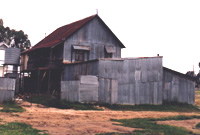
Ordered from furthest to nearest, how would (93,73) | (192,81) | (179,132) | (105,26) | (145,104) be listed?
(105,26) → (192,81) → (145,104) → (93,73) → (179,132)

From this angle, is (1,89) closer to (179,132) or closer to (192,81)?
(179,132)

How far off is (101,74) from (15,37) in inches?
1890

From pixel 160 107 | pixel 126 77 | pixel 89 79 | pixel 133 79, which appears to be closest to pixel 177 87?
pixel 160 107

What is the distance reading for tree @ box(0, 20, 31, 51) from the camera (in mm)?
66188

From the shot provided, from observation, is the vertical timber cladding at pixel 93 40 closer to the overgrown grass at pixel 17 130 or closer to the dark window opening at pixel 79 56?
the dark window opening at pixel 79 56

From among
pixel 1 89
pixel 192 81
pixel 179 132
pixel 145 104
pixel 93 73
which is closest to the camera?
pixel 179 132

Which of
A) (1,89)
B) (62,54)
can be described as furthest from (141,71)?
(1,89)

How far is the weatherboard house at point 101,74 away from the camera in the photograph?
23484 mm

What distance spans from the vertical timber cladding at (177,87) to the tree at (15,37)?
45.4 m

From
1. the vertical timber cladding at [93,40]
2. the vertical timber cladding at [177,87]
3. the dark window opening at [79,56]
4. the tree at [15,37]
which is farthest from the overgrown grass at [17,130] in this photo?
the tree at [15,37]

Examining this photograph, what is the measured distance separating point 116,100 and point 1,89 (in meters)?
9.79

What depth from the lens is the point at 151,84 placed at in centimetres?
2689

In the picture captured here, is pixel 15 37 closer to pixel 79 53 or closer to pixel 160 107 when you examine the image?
pixel 79 53

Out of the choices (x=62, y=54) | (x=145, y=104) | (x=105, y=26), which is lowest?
(x=145, y=104)
